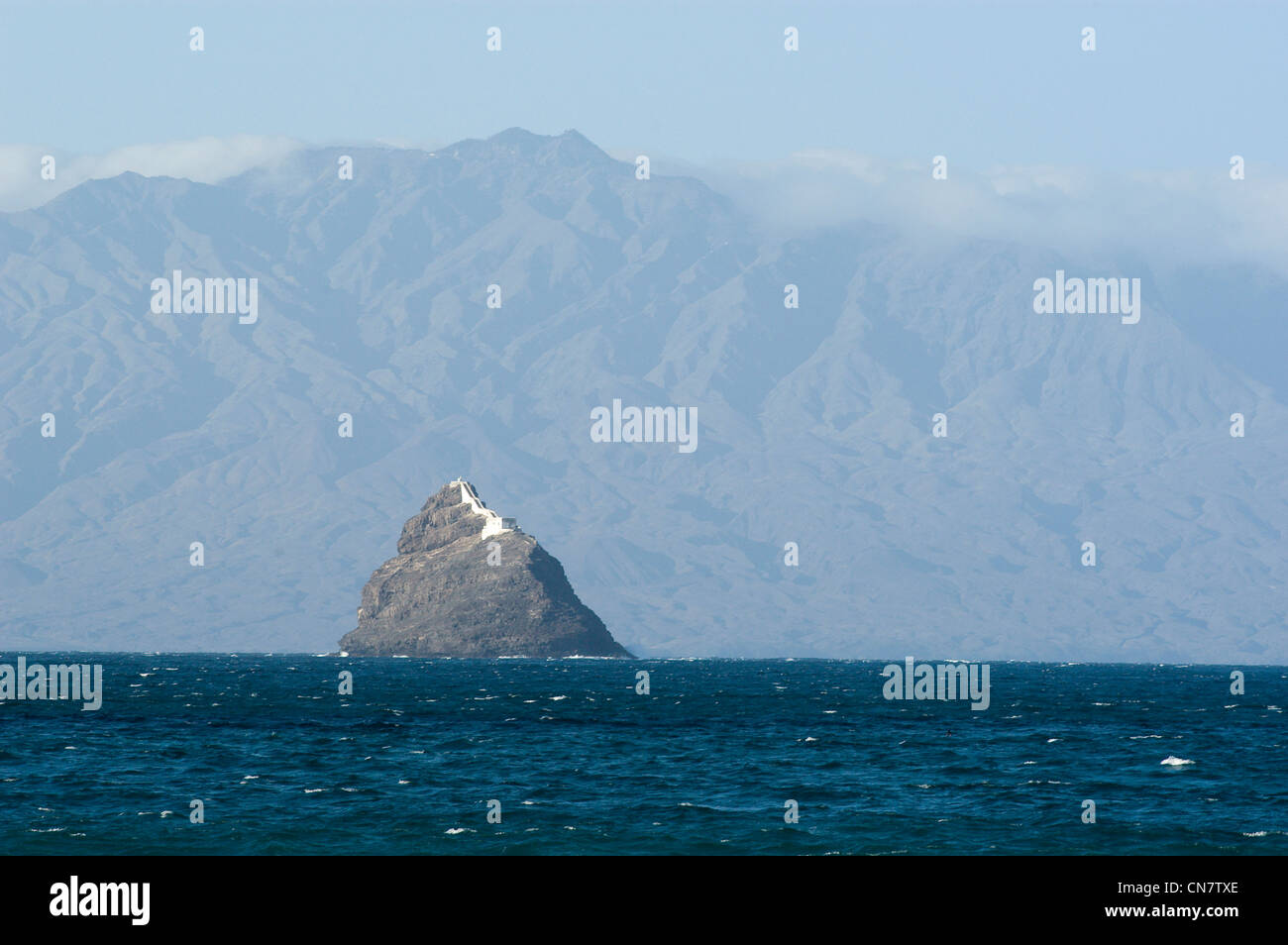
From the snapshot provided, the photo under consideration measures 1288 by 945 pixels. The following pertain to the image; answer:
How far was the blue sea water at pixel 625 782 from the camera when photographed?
6662 cm

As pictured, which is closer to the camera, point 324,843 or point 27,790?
point 324,843

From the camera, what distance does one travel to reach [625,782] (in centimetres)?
8475

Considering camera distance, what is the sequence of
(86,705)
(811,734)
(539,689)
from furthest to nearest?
(539,689)
(86,705)
(811,734)

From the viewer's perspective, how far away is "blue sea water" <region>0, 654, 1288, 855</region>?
219 ft
